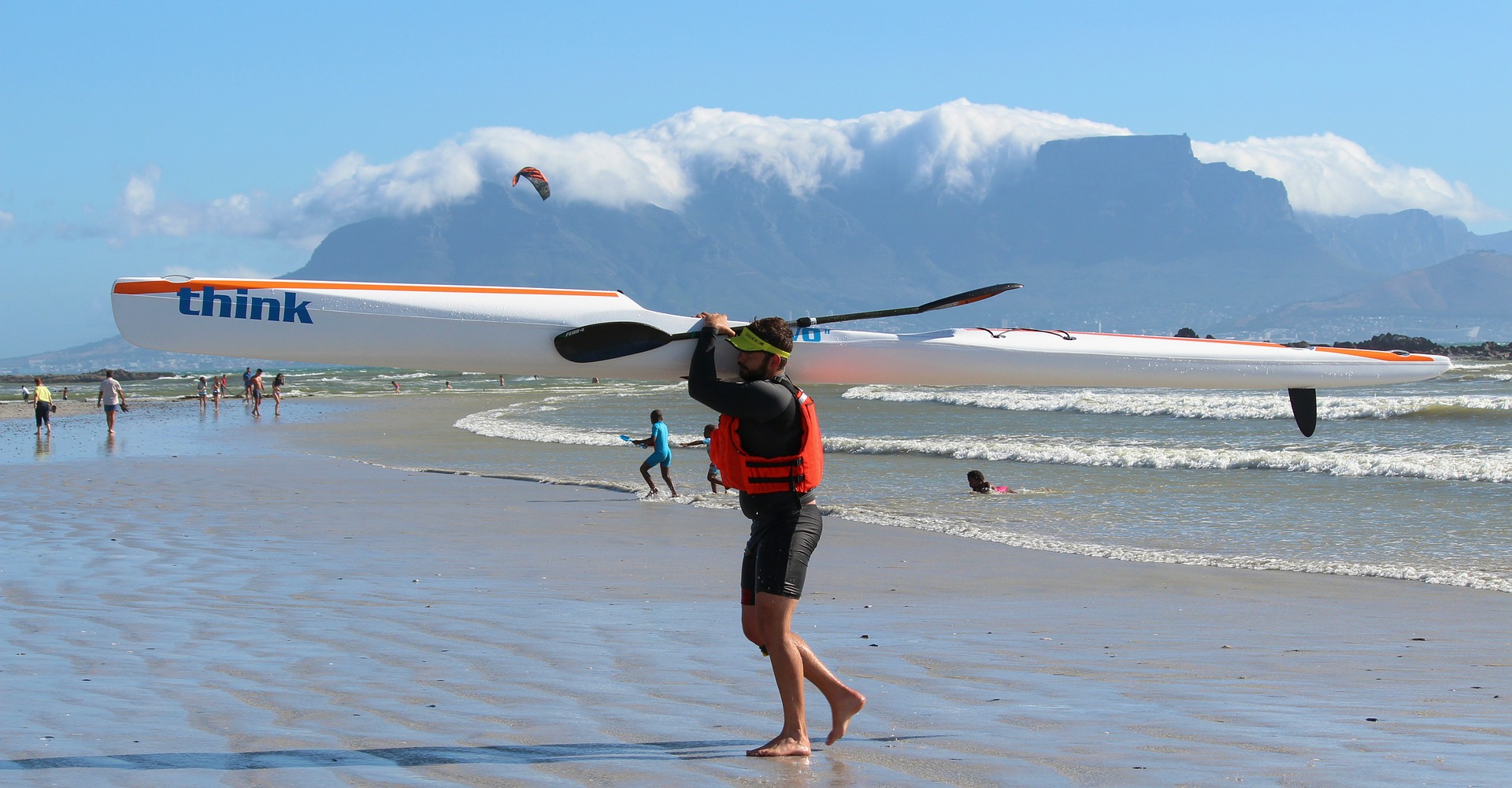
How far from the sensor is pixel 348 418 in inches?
1236

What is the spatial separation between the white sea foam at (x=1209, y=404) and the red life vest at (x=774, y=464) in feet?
64.2

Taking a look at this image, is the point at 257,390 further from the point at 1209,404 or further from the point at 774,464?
the point at 774,464

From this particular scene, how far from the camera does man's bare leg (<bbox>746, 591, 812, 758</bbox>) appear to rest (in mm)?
3920

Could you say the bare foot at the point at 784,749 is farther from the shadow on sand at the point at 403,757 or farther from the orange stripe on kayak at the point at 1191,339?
the orange stripe on kayak at the point at 1191,339

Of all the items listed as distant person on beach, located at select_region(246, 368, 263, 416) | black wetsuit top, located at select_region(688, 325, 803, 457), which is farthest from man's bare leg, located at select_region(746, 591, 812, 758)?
distant person on beach, located at select_region(246, 368, 263, 416)

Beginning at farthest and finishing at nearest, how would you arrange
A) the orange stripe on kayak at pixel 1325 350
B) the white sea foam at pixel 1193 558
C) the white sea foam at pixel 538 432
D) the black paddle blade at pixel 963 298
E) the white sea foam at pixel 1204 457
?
1. the white sea foam at pixel 538 432
2. the white sea foam at pixel 1204 457
3. the white sea foam at pixel 1193 558
4. the orange stripe on kayak at pixel 1325 350
5. the black paddle blade at pixel 963 298

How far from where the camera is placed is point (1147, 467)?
16.0 meters

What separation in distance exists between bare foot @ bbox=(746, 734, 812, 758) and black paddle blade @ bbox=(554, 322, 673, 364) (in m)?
1.37

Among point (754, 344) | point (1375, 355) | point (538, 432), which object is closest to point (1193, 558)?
point (1375, 355)

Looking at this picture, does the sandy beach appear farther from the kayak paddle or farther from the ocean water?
the ocean water

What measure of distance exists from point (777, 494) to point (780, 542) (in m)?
0.15

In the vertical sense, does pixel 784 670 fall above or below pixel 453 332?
below

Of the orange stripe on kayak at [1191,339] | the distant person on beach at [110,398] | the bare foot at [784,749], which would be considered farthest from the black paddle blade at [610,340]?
the distant person on beach at [110,398]

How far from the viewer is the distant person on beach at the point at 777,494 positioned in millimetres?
3947
